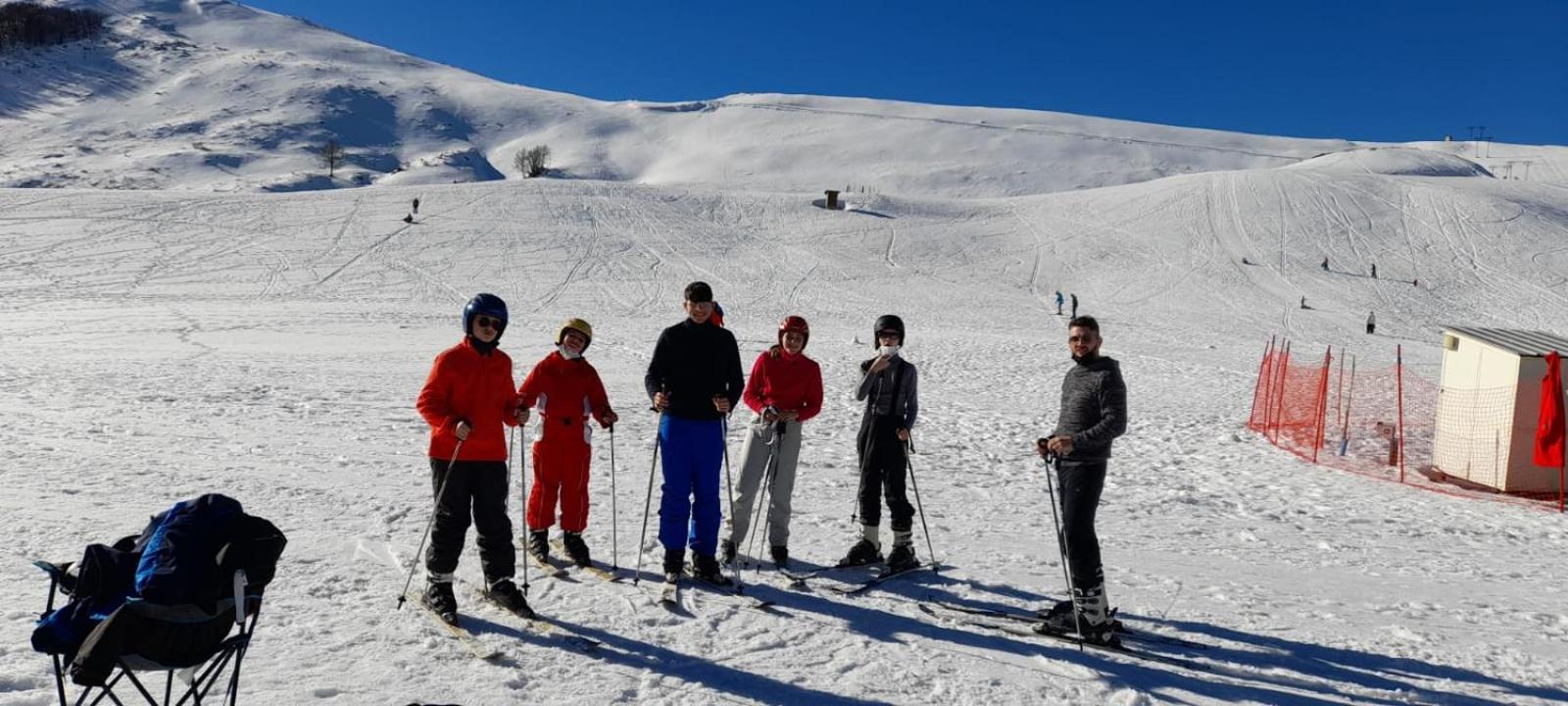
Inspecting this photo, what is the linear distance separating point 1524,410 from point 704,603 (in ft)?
32.3

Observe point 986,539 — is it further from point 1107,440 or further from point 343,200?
point 343,200

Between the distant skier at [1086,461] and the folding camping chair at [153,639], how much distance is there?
147 inches

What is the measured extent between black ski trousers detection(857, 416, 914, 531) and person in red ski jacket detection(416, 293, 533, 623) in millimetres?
2346

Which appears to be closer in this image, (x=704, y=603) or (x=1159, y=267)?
(x=704, y=603)

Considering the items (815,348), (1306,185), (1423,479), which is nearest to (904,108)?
(1306,185)

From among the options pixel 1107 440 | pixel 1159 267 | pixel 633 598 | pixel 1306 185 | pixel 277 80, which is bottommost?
pixel 633 598

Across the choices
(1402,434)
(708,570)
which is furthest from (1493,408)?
(708,570)

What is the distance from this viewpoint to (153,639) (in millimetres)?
3242

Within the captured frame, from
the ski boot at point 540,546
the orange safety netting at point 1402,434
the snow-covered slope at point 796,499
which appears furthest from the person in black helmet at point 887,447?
the orange safety netting at point 1402,434

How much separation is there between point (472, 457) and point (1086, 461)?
325 centimetres

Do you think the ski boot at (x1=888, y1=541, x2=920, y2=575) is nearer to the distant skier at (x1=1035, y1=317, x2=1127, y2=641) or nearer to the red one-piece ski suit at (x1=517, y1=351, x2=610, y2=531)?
the distant skier at (x1=1035, y1=317, x2=1127, y2=641)

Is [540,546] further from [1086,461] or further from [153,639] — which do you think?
[1086,461]

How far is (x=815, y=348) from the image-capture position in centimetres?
2048

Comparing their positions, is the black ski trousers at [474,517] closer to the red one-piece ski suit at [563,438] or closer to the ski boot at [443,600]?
the ski boot at [443,600]
